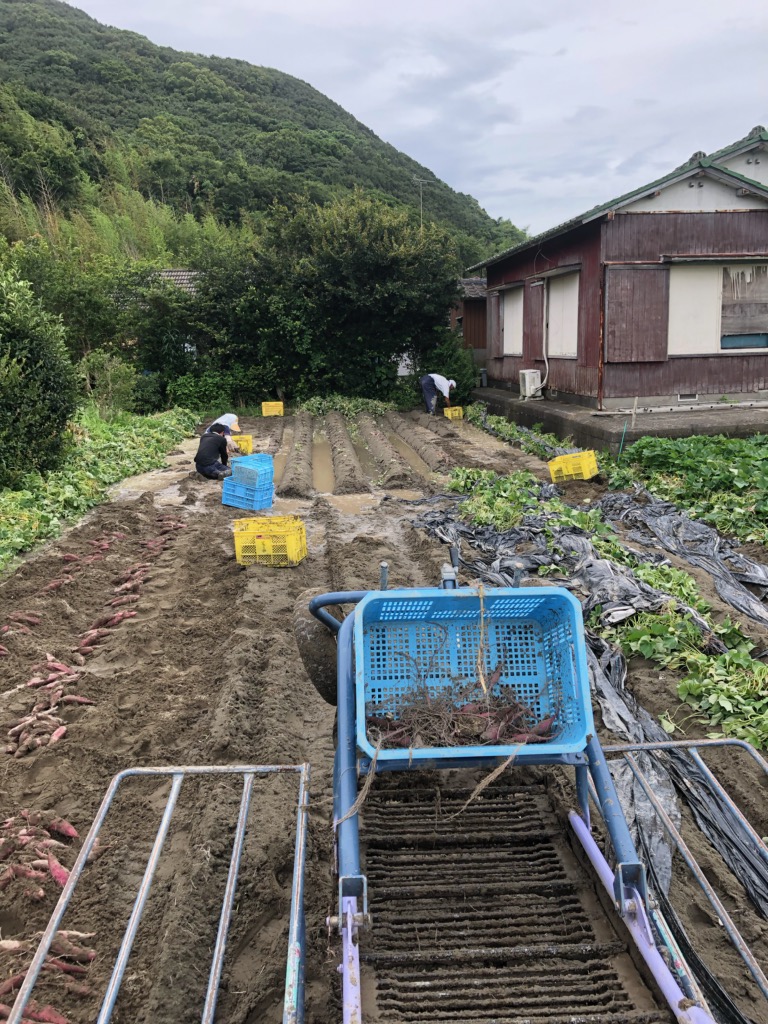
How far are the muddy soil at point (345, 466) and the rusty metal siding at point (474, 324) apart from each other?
9471 millimetres

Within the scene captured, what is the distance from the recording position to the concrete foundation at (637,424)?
11.1 m

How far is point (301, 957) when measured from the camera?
2174 mm

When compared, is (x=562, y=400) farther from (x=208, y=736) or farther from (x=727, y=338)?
(x=208, y=736)

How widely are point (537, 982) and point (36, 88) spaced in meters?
64.8

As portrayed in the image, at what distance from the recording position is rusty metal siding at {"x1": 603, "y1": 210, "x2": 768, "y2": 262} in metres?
12.3

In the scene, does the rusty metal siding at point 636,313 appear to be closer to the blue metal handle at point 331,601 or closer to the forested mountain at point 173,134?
the blue metal handle at point 331,601

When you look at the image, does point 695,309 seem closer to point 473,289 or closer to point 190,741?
point 190,741

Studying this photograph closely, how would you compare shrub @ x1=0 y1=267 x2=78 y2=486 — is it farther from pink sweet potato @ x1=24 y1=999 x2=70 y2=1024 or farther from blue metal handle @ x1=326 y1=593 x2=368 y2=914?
pink sweet potato @ x1=24 y1=999 x2=70 y2=1024

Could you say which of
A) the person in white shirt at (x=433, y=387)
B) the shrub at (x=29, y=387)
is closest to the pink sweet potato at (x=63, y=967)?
the shrub at (x=29, y=387)

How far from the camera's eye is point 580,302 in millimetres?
13406

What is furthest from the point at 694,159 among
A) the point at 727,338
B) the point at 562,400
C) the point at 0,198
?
the point at 0,198

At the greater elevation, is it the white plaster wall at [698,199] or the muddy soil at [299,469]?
the white plaster wall at [698,199]

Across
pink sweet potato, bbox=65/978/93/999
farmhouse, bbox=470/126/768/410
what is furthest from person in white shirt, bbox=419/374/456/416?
pink sweet potato, bbox=65/978/93/999

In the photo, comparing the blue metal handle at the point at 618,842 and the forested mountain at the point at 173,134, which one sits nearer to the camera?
the blue metal handle at the point at 618,842
